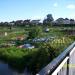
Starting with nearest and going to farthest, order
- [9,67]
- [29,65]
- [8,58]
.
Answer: [29,65], [9,67], [8,58]

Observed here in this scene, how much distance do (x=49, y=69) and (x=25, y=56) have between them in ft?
66.1

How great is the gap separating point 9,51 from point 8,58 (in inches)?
98.2

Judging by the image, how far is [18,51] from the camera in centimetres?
2488

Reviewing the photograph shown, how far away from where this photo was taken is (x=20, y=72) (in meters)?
19.1

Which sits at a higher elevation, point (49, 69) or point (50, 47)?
point (49, 69)

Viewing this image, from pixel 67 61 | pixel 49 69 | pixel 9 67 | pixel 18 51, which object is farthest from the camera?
pixel 18 51

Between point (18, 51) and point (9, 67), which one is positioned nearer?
point (9, 67)

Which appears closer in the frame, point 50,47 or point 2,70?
point 50,47

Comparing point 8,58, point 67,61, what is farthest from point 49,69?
point 8,58

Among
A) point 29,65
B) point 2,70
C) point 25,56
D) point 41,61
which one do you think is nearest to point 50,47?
point 41,61

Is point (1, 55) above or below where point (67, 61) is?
below

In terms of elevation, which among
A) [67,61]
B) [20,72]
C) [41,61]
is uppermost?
[67,61]

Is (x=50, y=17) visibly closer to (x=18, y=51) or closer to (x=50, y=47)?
(x=18, y=51)

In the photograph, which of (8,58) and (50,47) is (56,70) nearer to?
(50,47)
